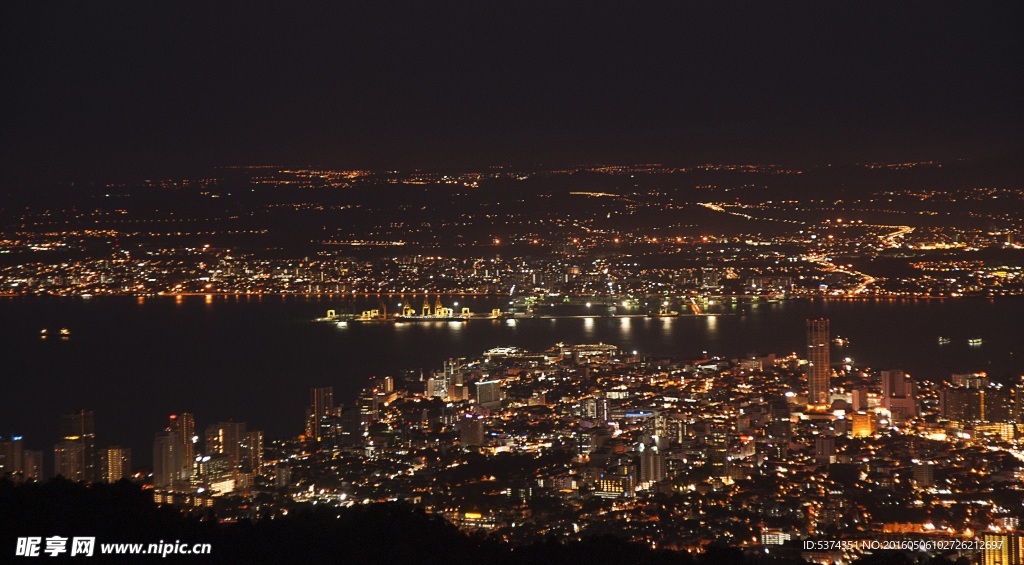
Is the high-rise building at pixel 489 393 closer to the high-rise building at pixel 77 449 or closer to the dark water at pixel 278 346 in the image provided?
the dark water at pixel 278 346

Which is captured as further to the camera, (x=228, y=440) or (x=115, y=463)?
(x=228, y=440)

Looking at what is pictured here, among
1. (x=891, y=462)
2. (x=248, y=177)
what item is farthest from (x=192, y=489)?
(x=248, y=177)

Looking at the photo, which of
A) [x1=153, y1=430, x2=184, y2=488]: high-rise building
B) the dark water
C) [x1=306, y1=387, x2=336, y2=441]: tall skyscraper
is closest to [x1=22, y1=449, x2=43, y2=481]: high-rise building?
[x1=153, y1=430, x2=184, y2=488]: high-rise building

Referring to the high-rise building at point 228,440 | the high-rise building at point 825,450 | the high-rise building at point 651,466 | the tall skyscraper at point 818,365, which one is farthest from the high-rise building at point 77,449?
the tall skyscraper at point 818,365

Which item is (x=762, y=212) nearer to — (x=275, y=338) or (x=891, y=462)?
(x=275, y=338)

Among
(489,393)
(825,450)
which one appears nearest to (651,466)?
(825,450)

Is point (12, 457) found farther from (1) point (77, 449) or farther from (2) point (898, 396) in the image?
(2) point (898, 396)
